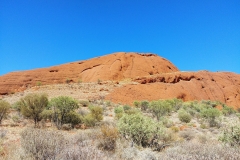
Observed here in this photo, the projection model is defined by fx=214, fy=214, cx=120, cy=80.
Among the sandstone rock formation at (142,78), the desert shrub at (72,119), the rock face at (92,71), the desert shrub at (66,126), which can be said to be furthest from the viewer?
the rock face at (92,71)

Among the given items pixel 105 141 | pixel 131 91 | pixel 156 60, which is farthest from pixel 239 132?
pixel 156 60

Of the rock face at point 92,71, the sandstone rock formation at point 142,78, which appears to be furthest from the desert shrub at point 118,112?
the rock face at point 92,71

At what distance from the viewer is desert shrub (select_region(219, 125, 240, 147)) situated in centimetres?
702

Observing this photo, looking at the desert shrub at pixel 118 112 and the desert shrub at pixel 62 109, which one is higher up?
the desert shrub at pixel 62 109

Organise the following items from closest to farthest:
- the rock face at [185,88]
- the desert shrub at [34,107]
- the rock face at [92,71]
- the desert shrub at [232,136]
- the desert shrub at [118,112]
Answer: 1. the desert shrub at [232,136]
2. the desert shrub at [34,107]
3. the desert shrub at [118,112]
4. the rock face at [185,88]
5. the rock face at [92,71]

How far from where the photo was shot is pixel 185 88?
46.4m

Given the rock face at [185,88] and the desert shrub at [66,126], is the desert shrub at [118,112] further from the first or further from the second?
the rock face at [185,88]

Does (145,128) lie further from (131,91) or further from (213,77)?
(213,77)

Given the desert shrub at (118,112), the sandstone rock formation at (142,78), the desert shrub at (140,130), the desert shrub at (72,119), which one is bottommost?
the desert shrub at (118,112)

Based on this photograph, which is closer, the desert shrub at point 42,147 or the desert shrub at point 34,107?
the desert shrub at point 42,147

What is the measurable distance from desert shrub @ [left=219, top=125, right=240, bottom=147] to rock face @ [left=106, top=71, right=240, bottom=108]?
28.0 metres

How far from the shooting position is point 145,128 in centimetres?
793

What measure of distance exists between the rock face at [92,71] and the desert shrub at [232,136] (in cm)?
4571

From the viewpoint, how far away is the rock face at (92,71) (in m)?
53.0
